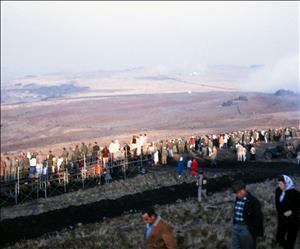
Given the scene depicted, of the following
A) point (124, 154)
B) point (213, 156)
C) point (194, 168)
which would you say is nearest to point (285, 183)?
point (194, 168)

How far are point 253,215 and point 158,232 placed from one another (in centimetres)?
149

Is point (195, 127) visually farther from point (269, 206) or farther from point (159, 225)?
point (159, 225)

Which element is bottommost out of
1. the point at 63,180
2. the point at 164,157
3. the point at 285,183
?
the point at 63,180

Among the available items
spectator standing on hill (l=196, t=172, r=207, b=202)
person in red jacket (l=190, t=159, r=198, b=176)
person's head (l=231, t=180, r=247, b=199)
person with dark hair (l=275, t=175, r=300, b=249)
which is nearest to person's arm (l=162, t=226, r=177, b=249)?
person's head (l=231, t=180, r=247, b=199)

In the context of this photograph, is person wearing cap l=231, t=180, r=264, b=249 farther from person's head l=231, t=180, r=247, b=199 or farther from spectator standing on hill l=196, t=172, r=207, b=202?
spectator standing on hill l=196, t=172, r=207, b=202

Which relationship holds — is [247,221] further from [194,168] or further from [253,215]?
[194,168]

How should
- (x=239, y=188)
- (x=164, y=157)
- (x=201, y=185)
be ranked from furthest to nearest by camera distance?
(x=164, y=157) → (x=201, y=185) → (x=239, y=188)

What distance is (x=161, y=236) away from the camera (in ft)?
23.1

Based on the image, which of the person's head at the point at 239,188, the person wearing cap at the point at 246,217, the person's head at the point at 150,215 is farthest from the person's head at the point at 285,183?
the person's head at the point at 150,215

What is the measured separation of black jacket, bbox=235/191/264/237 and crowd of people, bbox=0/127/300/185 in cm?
1643

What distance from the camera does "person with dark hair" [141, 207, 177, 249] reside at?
23.0 feet

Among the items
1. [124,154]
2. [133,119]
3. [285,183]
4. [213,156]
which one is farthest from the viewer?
[133,119]

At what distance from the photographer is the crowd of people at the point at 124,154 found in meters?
24.4

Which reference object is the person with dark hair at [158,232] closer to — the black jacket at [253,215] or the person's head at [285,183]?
the black jacket at [253,215]
